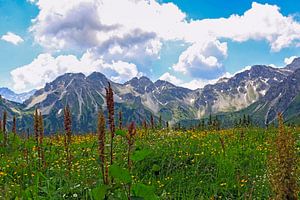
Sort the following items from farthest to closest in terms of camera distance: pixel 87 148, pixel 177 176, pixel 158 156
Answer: pixel 87 148 → pixel 158 156 → pixel 177 176

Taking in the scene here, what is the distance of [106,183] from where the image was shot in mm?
3822

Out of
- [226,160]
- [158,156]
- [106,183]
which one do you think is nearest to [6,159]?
[158,156]

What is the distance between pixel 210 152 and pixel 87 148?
4.76m

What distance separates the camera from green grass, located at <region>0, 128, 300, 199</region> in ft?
25.0

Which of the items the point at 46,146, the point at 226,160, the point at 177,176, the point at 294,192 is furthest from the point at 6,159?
the point at 294,192

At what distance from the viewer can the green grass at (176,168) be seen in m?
7.62

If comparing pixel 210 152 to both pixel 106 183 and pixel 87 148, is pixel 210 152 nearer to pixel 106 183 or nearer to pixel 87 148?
pixel 87 148

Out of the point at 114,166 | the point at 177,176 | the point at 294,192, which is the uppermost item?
the point at 114,166

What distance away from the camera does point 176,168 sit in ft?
33.5

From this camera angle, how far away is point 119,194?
582cm

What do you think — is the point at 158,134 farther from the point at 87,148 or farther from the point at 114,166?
the point at 114,166

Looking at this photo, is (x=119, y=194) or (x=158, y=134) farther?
(x=158, y=134)

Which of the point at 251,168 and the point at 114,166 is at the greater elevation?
the point at 114,166

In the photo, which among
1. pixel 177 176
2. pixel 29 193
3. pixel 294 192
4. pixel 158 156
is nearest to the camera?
pixel 294 192
